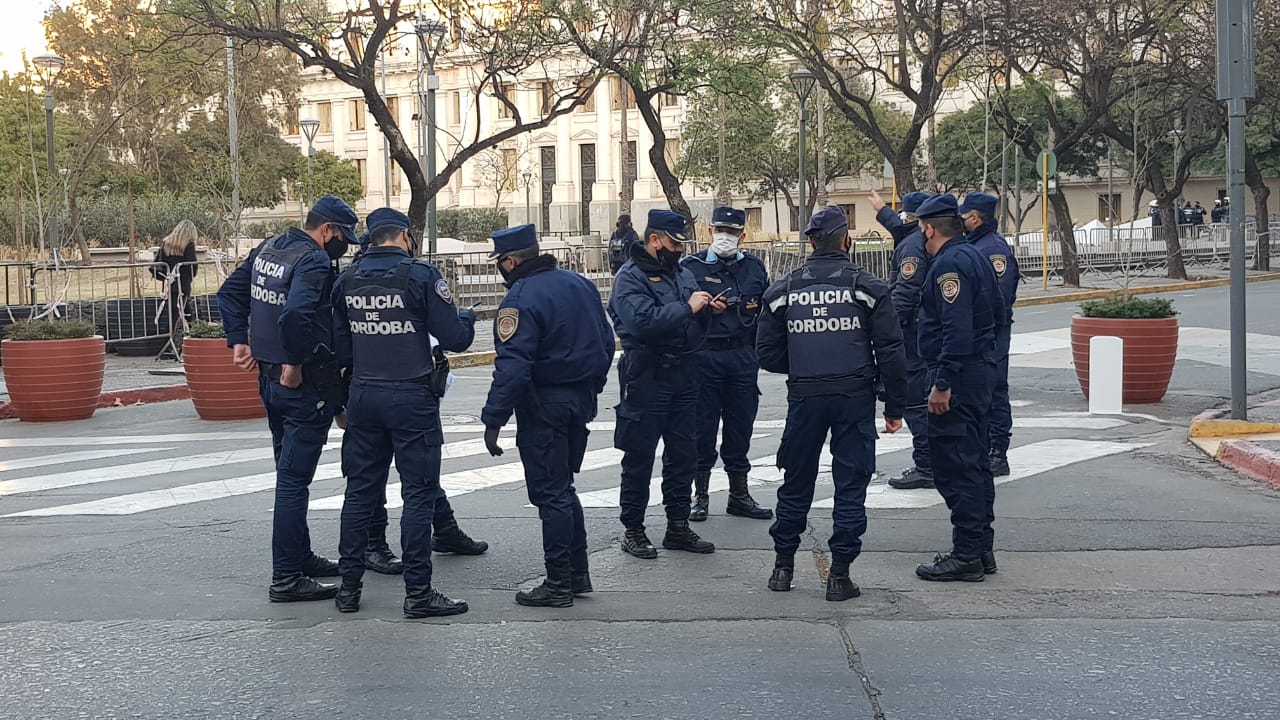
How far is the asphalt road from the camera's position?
208 inches

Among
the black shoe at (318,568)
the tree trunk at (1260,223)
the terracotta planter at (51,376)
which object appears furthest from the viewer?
the tree trunk at (1260,223)

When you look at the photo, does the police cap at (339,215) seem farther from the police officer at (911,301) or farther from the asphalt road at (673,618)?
the police officer at (911,301)

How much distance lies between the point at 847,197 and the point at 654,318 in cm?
6649

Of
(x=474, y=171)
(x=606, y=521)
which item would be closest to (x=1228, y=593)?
(x=606, y=521)

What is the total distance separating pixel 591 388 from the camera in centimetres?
687

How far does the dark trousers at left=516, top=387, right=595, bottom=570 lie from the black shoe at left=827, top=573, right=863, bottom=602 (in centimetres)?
128

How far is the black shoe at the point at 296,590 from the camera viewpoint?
22.6ft

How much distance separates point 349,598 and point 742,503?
Answer: 300cm

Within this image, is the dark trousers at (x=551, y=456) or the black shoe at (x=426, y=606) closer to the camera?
the black shoe at (x=426, y=606)

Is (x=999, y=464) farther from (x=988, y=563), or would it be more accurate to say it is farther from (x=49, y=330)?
(x=49, y=330)

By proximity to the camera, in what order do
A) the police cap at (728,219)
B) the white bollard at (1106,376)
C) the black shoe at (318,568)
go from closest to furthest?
the black shoe at (318,568), the police cap at (728,219), the white bollard at (1106,376)

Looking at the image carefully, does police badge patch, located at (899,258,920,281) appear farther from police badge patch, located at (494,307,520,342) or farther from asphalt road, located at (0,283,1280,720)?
police badge patch, located at (494,307,520,342)

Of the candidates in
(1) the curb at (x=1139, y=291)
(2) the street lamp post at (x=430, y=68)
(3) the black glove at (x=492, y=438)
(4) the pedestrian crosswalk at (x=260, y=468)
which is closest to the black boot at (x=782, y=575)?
(3) the black glove at (x=492, y=438)

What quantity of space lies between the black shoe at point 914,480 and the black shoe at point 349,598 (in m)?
4.39
